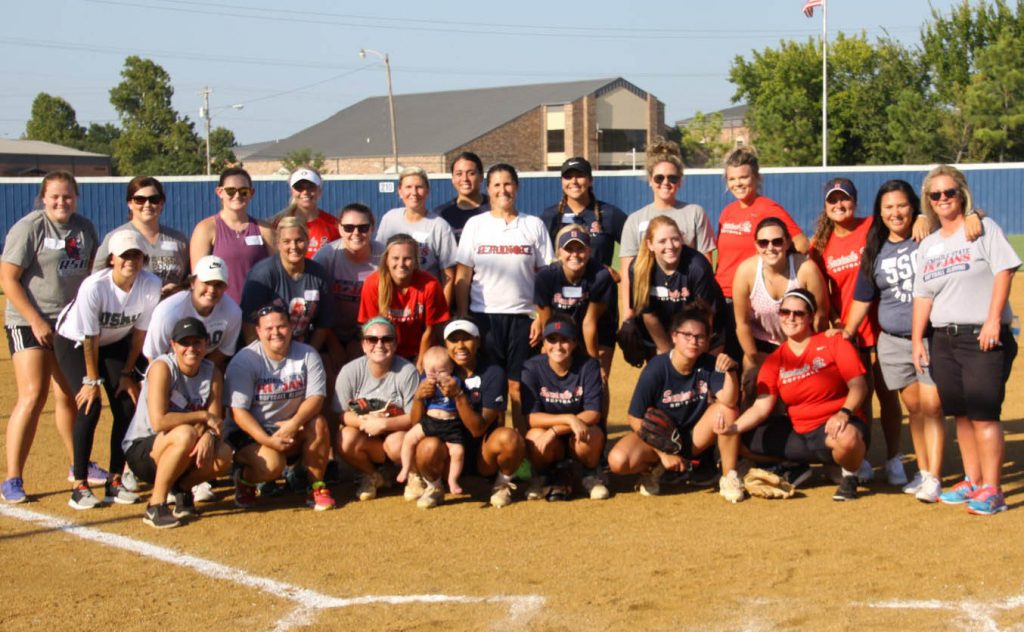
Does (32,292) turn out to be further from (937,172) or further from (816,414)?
(937,172)

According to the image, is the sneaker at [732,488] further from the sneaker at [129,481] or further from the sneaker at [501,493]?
the sneaker at [129,481]

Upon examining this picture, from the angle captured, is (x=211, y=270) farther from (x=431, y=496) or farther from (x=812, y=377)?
(x=812, y=377)

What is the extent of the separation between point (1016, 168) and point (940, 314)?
2625 cm

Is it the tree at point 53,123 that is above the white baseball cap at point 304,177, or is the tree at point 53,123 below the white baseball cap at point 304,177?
above

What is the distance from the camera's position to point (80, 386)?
6.51 meters

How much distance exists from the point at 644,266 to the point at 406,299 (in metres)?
1.45

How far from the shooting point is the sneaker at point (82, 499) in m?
6.34

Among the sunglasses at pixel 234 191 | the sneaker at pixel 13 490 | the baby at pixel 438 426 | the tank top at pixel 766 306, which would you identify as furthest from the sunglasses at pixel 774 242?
the sneaker at pixel 13 490

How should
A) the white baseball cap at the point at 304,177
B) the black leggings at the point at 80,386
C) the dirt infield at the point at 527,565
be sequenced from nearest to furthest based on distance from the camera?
1. the dirt infield at the point at 527,565
2. the black leggings at the point at 80,386
3. the white baseball cap at the point at 304,177

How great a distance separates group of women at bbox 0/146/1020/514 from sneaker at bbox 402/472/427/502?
0.01 metres

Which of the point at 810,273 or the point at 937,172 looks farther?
→ the point at 810,273

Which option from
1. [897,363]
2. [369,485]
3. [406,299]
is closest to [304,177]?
[406,299]

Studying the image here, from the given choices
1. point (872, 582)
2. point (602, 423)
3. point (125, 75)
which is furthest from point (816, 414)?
point (125, 75)

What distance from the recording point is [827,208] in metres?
6.74
